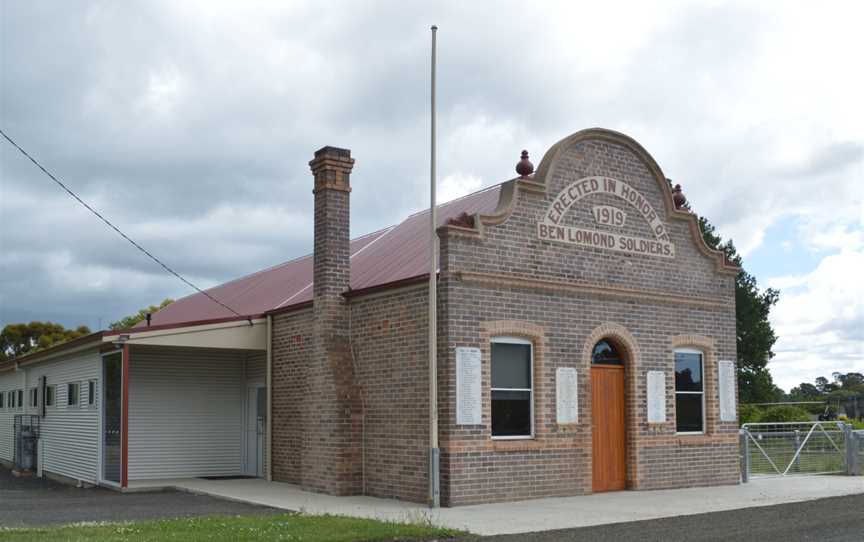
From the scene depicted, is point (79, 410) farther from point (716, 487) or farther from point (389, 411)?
point (716, 487)

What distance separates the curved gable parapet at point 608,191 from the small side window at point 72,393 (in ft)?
36.4

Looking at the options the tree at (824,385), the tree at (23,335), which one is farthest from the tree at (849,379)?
the tree at (23,335)

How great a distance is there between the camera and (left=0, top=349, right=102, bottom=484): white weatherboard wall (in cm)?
2055

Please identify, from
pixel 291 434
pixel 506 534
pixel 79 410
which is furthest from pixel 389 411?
pixel 79 410

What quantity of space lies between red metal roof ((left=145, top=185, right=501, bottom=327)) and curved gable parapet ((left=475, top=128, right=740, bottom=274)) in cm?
116

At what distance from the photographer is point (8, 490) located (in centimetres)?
2034

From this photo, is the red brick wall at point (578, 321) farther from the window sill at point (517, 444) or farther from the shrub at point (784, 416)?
the shrub at point (784, 416)

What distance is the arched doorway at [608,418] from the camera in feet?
57.6

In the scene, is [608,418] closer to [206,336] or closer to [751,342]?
[206,336]

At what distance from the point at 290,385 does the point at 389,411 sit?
3592 mm

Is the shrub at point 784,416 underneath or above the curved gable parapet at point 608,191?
underneath

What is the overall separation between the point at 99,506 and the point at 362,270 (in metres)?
6.68

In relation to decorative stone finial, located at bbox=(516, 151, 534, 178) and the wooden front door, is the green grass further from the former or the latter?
decorative stone finial, located at bbox=(516, 151, 534, 178)

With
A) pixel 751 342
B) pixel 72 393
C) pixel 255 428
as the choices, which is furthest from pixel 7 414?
pixel 751 342
